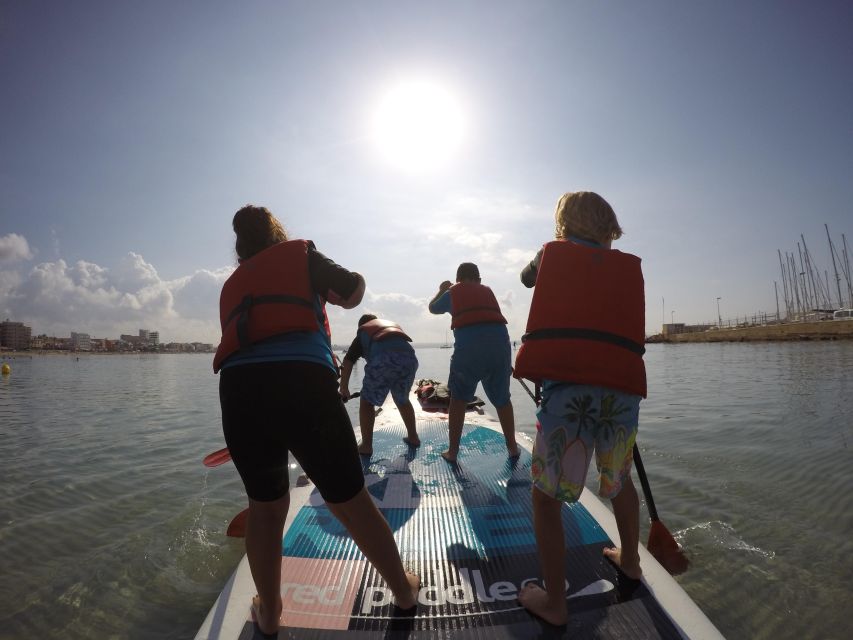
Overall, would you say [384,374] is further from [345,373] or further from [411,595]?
[411,595]

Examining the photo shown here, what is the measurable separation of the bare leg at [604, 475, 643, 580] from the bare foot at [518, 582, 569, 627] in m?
0.54

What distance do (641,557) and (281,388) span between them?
242cm

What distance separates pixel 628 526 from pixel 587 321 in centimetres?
124

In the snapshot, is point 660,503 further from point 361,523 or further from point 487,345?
point 361,523

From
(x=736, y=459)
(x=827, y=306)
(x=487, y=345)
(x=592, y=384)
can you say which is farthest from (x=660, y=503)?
(x=827, y=306)

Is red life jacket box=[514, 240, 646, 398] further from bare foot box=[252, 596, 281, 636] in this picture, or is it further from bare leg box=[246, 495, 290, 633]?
bare foot box=[252, 596, 281, 636]

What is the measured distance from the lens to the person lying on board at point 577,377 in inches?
76.5

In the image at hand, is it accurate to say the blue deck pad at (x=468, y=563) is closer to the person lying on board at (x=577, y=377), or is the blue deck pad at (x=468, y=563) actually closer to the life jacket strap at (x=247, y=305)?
the person lying on board at (x=577, y=377)

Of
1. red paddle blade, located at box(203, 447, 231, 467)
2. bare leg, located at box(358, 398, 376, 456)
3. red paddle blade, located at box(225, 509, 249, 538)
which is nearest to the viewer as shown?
red paddle blade, located at box(203, 447, 231, 467)

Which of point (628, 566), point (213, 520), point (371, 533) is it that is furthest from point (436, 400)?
point (371, 533)

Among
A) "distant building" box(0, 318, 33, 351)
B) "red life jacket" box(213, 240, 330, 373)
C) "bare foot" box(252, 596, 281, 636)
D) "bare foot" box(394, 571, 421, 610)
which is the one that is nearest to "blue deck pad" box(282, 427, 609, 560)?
"bare foot" box(394, 571, 421, 610)

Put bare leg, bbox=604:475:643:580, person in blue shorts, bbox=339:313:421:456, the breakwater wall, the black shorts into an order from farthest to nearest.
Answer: the breakwater wall < person in blue shorts, bbox=339:313:421:456 < bare leg, bbox=604:475:643:580 < the black shorts

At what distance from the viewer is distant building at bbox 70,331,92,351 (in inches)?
5871

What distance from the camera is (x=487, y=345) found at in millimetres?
4402
